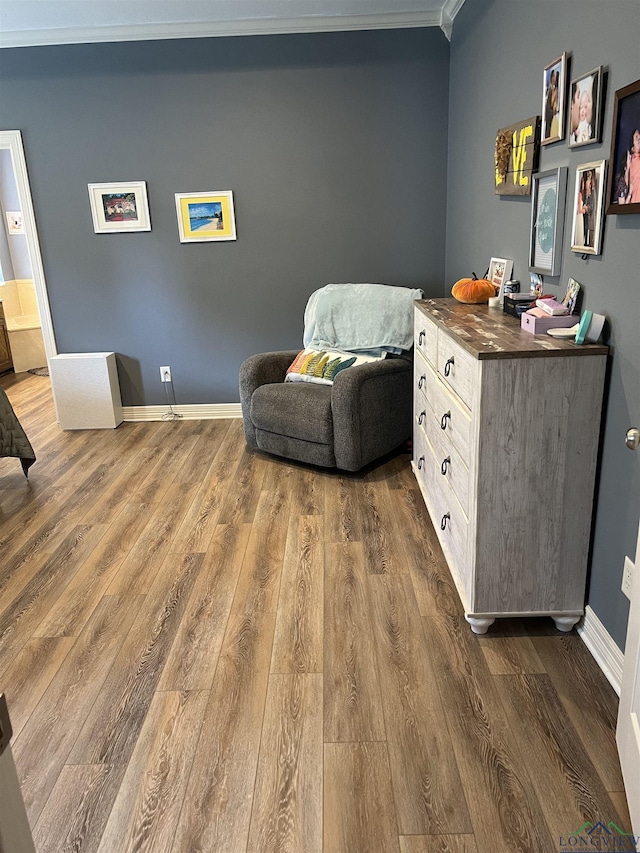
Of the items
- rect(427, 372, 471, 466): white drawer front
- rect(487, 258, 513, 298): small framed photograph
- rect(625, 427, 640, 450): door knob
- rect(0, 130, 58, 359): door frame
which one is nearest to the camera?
rect(625, 427, 640, 450): door knob

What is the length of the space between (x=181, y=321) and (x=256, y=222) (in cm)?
89

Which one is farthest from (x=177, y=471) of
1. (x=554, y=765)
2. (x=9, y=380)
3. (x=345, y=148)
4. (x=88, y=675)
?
(x=9, y=380)

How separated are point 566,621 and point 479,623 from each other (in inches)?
11.5

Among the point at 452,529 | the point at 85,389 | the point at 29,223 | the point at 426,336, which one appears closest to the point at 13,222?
the point at 29,223

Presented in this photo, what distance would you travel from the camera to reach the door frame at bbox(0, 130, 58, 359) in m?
4.29

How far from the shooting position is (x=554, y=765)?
1.65 metres

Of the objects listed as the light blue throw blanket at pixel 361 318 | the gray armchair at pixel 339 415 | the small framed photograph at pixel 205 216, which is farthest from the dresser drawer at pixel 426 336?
the small framed photograph at pixel 205 216

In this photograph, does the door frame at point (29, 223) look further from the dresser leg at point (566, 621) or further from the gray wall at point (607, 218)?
the dresser leg at point (566, 621)

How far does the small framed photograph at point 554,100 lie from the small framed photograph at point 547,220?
0.13m

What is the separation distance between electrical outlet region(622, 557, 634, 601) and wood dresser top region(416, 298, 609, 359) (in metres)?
0.62

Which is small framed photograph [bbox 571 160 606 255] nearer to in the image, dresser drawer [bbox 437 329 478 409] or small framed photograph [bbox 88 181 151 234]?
dresser drawer [bbox 437 329 478 409]

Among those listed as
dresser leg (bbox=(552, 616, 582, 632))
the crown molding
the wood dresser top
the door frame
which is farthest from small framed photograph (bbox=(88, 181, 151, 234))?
dresser leg (bbox=(552, 616, 582, 632))

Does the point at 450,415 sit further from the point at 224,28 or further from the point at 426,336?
the point at 224,28

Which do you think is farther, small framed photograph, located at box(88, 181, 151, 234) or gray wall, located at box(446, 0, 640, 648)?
small framed photograph, located at box(88, 181, 151, 234)
